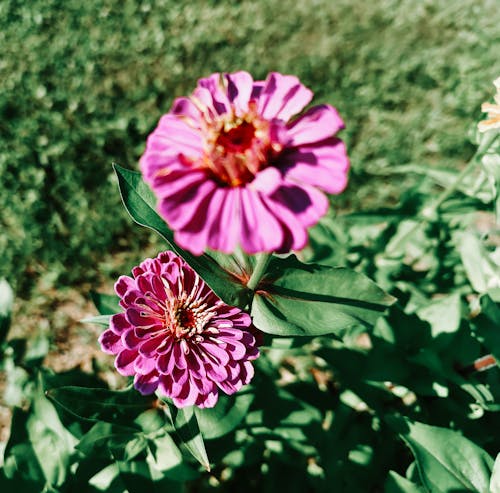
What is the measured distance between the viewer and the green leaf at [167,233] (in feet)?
3.25

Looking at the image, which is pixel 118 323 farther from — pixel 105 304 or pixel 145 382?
pixel 105 304

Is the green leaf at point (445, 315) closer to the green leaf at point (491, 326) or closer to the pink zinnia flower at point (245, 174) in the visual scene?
the green leaf at point (491, 326)

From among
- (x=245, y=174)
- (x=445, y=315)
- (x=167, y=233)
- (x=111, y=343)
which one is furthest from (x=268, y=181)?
(x=445, y=315)

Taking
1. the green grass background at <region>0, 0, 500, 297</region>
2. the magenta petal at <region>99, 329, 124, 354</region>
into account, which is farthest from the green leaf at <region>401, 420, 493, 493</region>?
the green grass background at <region>0, 0, 500, 297</region>

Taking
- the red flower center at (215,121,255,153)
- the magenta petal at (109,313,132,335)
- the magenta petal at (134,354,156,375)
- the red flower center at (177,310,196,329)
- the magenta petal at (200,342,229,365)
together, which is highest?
the red flower center at (215,121,255,153)

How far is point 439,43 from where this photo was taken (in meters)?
3.62

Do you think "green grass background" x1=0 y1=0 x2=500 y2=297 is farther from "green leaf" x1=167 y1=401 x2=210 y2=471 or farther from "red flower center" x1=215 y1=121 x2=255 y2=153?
"red flower center" x1=215 y1=121 x2=255 y2=153

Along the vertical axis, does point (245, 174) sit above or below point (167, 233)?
above

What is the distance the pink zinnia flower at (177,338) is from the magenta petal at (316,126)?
38cm

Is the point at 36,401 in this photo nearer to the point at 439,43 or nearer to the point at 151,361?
the point at 151,361

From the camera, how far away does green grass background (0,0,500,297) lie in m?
2.61

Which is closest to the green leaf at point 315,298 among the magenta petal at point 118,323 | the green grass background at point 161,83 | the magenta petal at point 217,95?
the magenta petal at point 118,323

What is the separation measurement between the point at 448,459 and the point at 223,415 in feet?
1.92

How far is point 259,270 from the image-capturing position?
985 millimetres
